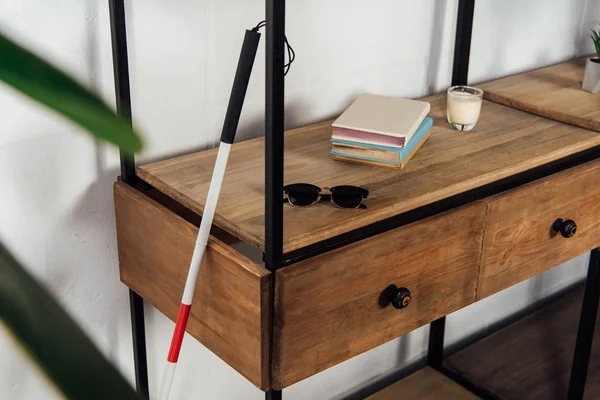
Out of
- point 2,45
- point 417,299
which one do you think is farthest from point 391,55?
point 2,45

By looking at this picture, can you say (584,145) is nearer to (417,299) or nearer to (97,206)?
(417,299)

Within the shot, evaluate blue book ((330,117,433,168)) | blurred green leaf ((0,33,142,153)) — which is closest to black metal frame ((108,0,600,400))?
blue book ((330,117,433,168))

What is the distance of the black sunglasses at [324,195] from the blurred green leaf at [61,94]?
2.91 ft

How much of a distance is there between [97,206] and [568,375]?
1302 millimetres

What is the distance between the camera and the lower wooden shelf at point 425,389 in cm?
177

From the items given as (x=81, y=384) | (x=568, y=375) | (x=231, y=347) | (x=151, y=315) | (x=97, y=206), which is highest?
(x=81, y=384)

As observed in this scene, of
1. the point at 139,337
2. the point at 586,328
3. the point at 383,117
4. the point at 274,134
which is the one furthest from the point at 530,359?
the point at 274,134

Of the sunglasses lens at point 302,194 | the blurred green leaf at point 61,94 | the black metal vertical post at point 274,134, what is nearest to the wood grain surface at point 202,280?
the black metal vertical post at point 274,134

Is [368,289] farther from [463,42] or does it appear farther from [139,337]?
[463,42]

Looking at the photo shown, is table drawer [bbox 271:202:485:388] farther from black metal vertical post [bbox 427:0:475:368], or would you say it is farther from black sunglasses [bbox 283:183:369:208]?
black metal vertical post [bbox 427:0:475:368]

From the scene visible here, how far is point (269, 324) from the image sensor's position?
36.5 inches

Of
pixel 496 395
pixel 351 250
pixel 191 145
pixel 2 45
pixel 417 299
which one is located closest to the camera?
pixel 2 45

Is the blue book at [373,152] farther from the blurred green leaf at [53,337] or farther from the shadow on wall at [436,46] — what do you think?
the blurred green leaf at [53,337]

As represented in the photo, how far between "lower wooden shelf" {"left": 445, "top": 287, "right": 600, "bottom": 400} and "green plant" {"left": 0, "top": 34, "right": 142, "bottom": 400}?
1.79m
